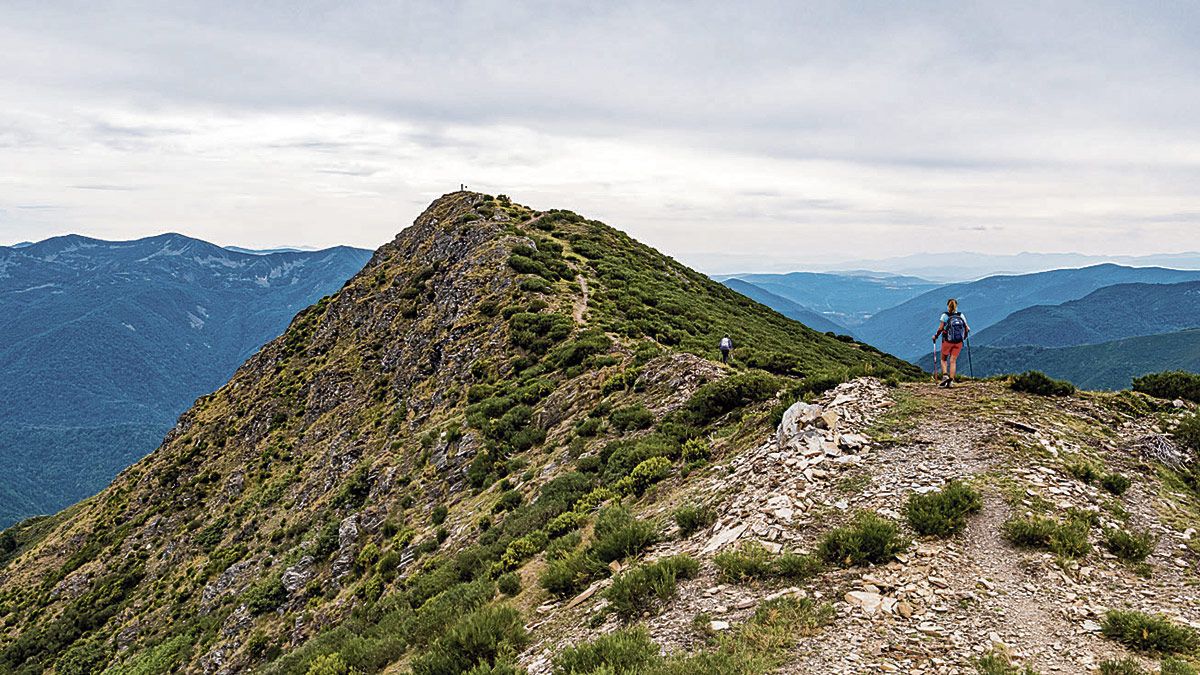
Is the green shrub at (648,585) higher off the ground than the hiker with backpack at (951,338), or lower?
lower

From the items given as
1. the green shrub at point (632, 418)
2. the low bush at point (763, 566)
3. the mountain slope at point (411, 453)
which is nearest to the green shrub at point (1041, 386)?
the mountain slope at point (411, 453)

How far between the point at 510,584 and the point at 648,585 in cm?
402

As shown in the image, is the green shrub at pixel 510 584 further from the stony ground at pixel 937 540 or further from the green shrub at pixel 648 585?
the green shrub at pixel 648 585

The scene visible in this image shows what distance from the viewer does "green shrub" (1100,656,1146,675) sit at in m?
6.20

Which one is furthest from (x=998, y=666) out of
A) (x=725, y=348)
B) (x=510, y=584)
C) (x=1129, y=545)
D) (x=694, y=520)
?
(x=725, y=348)

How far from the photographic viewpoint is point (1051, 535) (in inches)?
336

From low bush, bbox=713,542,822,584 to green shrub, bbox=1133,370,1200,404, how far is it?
1306 cm

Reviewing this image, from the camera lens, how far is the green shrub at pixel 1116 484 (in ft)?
32.6

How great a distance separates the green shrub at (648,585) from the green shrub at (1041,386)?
9.89 m

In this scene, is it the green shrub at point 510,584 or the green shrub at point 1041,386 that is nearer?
the green shrub at point 510,584

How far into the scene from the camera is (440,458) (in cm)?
2369

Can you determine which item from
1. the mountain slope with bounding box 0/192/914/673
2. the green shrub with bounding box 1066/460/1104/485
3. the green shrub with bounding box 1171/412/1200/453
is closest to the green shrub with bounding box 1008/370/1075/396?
the green shrub with bounding box 1171/412/1200/453

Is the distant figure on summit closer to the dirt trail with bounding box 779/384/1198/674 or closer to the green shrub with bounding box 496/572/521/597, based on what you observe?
the dirt trail with bounding box 779/384/1198/674

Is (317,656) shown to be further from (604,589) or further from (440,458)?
(440,458)
